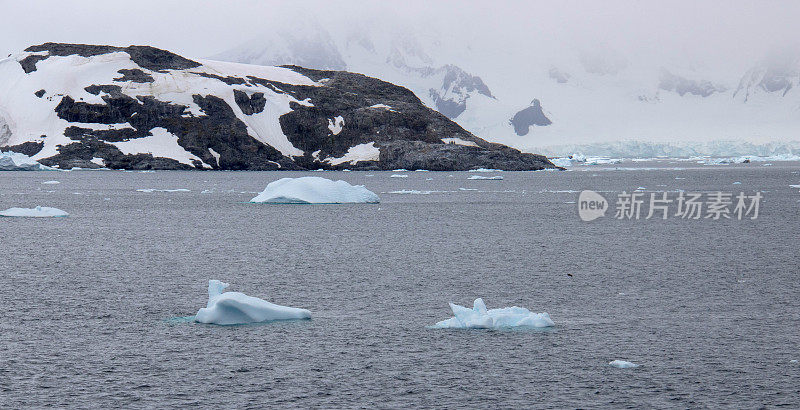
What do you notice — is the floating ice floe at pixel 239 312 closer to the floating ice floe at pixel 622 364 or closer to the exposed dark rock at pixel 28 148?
the floating ice floe at pixel 622 364

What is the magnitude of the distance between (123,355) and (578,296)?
34.1 feet

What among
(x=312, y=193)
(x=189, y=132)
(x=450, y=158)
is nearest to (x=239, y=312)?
(x=312, y=193)

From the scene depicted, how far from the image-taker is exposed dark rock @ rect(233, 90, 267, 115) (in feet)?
643

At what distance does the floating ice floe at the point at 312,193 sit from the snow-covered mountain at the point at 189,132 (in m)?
111

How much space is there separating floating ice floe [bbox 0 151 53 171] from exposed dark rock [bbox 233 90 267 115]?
160ft

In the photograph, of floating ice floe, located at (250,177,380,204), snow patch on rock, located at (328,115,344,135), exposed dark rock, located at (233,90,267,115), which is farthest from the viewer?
snow patch on rock, located at (328,115,344,135)

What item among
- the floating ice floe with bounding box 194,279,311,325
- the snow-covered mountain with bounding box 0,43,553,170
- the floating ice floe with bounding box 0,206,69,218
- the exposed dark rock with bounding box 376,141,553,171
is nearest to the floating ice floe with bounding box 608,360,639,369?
the floating ice floe with bounding box 194,279,311,325

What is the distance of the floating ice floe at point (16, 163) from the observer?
154375 millimetres

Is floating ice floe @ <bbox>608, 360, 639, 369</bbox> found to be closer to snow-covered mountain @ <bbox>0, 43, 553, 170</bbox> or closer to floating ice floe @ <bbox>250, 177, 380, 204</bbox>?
floating ice floe @ <bbox>250, 177, 380, 204</bbox>

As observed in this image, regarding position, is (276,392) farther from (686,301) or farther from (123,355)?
(686,301)

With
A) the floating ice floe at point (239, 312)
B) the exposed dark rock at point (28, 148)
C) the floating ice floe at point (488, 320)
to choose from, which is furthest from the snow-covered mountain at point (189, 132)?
the floating ice floe at point (488, 320)

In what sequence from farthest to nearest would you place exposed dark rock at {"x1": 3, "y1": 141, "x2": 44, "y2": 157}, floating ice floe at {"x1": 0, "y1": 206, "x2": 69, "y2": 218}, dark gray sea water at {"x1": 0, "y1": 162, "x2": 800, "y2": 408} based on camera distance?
exposed dark rock at {"x1": 3, "y1": 141, "x2": 44, "y2": 157}
floating ice floe at {"x1": 0, "y1": 206, "x2": 69, "y2": 218}
dark gray sea water at {"x1": 0, "y1": 162, "x2": 800, "y2": 408}

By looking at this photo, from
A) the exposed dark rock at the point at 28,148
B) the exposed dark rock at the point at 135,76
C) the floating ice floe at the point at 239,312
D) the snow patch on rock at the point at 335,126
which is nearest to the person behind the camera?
the floating ice floe at the point at 239,312

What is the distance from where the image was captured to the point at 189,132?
593ft
